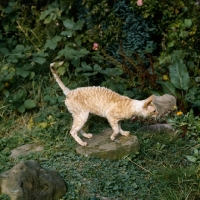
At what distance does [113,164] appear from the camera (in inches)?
221

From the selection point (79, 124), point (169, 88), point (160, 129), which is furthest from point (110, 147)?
point (169, 88)

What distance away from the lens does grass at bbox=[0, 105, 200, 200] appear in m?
5.19

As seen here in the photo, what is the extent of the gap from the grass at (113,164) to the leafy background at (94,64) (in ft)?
0.06

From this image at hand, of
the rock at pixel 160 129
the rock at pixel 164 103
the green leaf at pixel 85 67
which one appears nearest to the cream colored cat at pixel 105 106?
the rock at pixel 160 129

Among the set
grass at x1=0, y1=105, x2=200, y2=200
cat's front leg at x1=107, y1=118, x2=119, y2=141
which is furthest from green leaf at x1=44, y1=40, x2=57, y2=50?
cat's front leg at x1=107, y1=118, x2=119, y2=141

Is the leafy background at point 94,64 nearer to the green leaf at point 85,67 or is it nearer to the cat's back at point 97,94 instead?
the green leaf at point 85,67

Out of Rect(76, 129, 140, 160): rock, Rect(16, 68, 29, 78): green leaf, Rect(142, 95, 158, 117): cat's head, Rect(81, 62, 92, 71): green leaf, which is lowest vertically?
Rect(76, 129, 140, 160): rock

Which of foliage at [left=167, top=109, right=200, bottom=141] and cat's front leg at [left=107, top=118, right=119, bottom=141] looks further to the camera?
foliage at [left=167, top=109, right=200, bottom=141]

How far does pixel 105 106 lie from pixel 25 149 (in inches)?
49.3

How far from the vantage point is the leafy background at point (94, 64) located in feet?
20.9

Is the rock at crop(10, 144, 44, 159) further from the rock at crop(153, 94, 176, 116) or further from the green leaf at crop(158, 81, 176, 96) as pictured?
the green leaf at crop(158, 81, 176, 96)

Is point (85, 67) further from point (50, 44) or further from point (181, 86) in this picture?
point (181, 86)

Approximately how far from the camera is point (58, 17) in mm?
8133

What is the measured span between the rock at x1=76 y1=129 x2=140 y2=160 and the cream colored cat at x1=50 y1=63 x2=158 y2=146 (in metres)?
0.08
